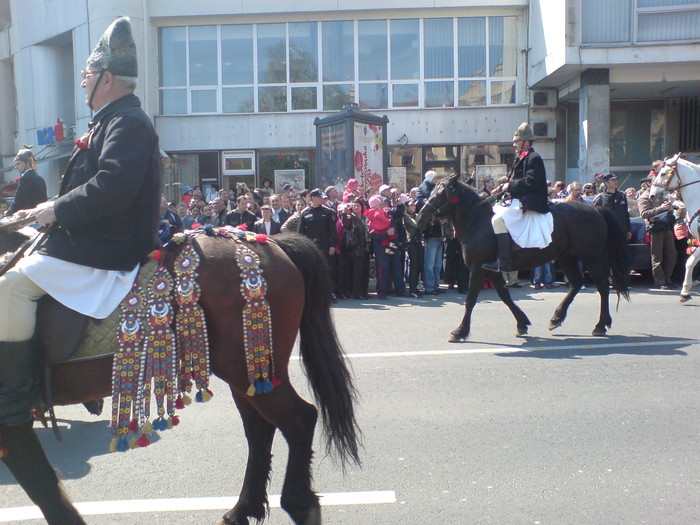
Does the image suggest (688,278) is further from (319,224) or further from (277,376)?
(277,376)

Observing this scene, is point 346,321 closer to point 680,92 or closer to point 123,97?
point 123,97

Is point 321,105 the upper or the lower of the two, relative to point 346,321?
upper

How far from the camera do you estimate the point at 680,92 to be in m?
21.8

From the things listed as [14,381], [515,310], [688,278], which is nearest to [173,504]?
[14,381]

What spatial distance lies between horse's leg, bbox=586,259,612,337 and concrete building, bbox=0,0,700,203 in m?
13.5

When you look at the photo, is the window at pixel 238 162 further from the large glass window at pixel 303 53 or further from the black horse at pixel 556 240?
the black horse at pixel 556 240

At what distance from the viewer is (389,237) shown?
1324 cm

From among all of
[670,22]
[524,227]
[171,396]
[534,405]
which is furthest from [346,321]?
[670,22]

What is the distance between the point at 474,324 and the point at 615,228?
2.24 m

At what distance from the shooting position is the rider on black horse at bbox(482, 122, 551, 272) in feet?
29.7

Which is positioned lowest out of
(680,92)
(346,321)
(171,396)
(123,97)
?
(346,321)

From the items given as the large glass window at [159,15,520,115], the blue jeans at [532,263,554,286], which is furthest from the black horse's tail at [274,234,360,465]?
the large glass window at [159,15,520,115]

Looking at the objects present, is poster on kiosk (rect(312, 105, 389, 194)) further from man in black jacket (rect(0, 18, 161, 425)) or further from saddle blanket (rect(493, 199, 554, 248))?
man in black jacket (rect(0, 18, 161, 425))

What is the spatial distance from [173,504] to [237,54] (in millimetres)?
21012
